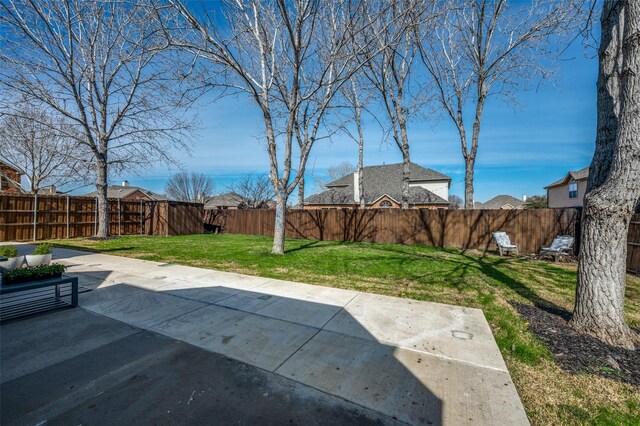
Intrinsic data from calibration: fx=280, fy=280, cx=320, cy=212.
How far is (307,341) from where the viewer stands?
10.5 feet

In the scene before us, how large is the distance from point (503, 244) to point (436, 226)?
296cm

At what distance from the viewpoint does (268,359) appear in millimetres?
2777

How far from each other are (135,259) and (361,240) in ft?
32.7

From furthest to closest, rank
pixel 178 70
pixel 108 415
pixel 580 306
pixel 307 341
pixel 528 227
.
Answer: pixel 528 227
pixel 178 70
pixel 580 306
pixel 307 341
pixel 108 415

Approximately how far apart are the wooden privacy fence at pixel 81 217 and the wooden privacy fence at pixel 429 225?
4.44 metres

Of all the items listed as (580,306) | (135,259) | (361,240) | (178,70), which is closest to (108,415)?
(580,306)

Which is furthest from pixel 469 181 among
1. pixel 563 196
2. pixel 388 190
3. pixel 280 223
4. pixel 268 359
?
pixel 563 196

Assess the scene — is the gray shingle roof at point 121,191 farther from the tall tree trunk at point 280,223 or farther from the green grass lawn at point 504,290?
the green grass lawn at point 504,290

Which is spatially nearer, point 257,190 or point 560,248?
point 560,248

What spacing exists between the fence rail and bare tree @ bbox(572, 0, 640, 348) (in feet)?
20.9

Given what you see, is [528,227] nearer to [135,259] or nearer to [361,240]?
[361,240]

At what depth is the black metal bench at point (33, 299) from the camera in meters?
3.68

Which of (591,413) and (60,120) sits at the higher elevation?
(60,120)

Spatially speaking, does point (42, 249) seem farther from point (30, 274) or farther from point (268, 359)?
point (268, 359)
